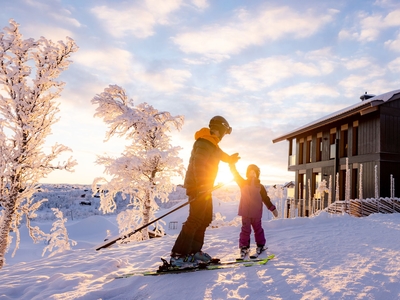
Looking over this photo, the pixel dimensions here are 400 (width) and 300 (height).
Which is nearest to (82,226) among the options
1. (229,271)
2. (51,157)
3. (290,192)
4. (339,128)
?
(290,192)

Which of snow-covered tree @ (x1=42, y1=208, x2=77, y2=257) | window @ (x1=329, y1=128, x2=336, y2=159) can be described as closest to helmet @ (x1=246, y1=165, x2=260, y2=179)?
snow-covered tree @ (x1=42, y1=208, x2=77, y2=257)

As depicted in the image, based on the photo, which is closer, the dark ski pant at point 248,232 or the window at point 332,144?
the dark ski pant at point 248,232

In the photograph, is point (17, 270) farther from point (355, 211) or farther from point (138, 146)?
point (355, 211)

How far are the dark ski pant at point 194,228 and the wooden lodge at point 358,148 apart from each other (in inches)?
493

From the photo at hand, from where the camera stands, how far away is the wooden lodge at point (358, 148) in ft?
53.4

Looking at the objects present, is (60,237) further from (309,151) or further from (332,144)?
(309,151)

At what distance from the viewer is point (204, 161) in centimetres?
441

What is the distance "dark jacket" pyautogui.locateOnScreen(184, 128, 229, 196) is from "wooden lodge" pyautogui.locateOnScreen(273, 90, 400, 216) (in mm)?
12458

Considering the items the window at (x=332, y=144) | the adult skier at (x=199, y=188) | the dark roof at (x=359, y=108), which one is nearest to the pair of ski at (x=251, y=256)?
the adult skier at (x=199, y=188)

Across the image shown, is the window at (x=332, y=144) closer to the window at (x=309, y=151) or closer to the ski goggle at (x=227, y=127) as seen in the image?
the window at (x=309, y=151)

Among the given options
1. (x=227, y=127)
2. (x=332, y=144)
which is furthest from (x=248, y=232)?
(x=332, y=144)

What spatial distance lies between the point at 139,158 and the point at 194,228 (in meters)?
10.7

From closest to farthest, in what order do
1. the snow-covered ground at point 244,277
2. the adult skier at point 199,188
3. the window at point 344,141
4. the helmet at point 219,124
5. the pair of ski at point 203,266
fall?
the snow-covered ground at point 244,277 → the pair of ski at point 203,266 → the adult skier at point 199,188 → the helmet at point 219,124 → the window at point 344,141

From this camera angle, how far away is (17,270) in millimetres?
5102
